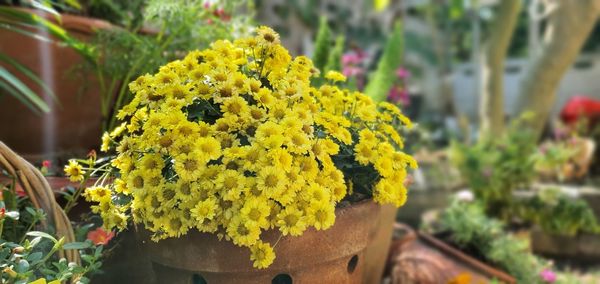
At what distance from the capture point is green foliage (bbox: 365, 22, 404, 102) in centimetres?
174

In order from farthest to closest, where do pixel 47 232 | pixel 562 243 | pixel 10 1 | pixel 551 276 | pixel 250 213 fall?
1. pixel 562 243
2. pixel 551 276
3. pixel 10 1
4. pixel 47 232
5. pixel 250 213

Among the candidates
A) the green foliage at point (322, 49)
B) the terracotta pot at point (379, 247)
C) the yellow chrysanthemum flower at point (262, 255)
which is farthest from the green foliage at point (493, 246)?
the yellow chrysanthemum flower at point (262, 255)

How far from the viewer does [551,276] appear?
1969mm

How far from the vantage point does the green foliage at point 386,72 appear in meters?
1.74

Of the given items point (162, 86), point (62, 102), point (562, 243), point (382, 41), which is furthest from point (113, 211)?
point (382, 41)

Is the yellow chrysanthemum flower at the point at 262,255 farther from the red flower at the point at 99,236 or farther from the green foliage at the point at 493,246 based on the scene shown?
the green foliage at the point at 493,246

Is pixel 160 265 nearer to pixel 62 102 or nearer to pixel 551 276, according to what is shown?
pixel 62 102

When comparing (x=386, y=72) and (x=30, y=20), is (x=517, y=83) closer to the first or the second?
(x=386, y=72)

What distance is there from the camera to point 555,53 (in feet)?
13.1

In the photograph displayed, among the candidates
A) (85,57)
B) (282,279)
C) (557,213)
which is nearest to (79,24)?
(85,57)

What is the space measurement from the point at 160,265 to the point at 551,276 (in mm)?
1499

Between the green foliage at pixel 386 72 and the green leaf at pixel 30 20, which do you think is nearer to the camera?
the green leaf at pixel 30 20

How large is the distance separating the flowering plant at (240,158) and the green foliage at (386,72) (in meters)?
0.72

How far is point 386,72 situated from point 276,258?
3.32 ft
